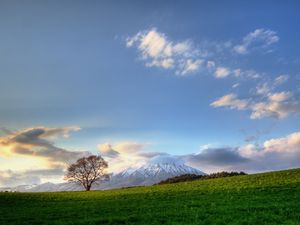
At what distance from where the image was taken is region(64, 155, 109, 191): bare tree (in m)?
127

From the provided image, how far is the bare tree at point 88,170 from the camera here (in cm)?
12656

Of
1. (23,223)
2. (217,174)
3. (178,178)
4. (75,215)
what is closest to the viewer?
(23,223)

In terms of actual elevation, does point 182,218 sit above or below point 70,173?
below

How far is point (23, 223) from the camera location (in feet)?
103

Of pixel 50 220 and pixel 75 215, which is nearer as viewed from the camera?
pixel 50 220

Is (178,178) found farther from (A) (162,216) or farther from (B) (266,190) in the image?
(A) (162,216)

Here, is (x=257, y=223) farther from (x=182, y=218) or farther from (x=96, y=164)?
(x=96, y=164)

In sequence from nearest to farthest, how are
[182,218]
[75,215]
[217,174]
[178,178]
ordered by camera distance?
[182,218] → [75,215] → [217,174] → [178,178]

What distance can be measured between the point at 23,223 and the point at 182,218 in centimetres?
1320

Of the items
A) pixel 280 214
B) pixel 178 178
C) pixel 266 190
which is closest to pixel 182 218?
pixel 280 214

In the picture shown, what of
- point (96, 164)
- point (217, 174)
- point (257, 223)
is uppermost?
point (96, 164)

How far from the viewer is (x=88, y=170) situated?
12700 cm

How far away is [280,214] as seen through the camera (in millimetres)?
27375

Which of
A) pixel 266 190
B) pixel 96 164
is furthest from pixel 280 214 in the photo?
pixel 96 164
